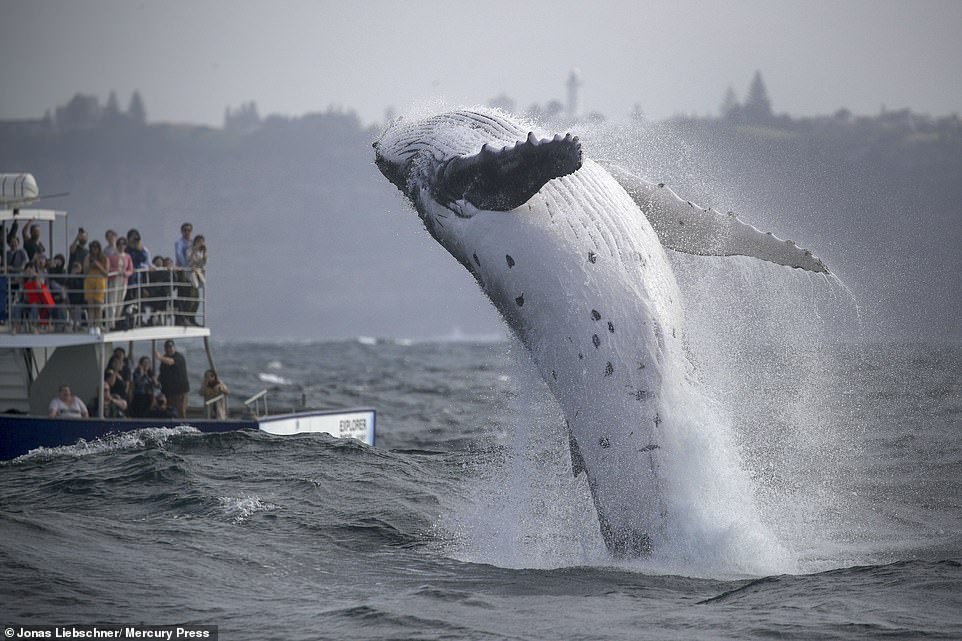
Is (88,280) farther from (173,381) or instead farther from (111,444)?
(111,444)

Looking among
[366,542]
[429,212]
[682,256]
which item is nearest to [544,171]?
[429,212]

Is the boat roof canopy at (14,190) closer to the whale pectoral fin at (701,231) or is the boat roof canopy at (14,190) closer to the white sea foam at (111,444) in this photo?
the white sea foam at (111,444)

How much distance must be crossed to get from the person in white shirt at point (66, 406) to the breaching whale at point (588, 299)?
11.8 metres

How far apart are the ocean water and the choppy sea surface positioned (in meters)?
0.03

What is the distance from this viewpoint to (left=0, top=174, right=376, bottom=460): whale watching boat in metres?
18.2

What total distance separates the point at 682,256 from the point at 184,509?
17.9 feet

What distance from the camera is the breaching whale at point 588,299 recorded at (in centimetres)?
856

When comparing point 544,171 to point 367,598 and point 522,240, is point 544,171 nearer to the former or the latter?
point 522,240

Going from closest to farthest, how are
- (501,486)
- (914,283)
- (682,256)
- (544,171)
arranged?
(544,171)
(682,256)
(501,486)
(914,283)

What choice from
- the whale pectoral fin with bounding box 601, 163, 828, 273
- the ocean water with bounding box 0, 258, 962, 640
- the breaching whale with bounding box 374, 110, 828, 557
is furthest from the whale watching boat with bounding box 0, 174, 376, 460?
the breaching whale with bounding box 374, 110, 828, 557

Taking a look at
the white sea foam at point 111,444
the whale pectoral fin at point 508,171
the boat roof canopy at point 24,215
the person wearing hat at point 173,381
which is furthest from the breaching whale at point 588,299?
the boat roof canopy at point 24,215

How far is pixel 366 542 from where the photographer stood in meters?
10.3

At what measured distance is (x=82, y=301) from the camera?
20.6 metres

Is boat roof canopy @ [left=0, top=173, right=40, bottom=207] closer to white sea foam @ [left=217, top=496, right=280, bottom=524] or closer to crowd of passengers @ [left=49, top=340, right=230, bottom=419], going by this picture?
crowd of passengers @ [left=49, top=340, right=230, bottom=419]
